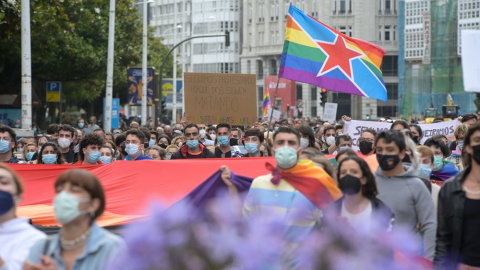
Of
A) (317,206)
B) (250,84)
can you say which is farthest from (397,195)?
(250,84)

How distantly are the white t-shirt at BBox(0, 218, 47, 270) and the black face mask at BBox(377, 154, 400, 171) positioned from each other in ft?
8.64

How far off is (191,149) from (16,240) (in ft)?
24.7

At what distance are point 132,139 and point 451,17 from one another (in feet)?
187

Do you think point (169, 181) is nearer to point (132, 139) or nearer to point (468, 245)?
point (132, 139)

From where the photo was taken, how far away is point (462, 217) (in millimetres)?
6160

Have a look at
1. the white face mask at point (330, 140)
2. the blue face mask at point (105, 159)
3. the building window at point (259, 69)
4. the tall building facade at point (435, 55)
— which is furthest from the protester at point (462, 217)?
the building window at point (259, 69)

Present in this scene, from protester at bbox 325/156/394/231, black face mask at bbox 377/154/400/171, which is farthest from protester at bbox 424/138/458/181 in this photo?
protester at bbox 325/156/394/231

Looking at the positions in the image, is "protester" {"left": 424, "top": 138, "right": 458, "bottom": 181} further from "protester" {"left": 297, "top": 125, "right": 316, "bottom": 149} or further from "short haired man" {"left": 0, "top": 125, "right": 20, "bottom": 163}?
"short haired man" {"left": 0, "top": 125, "right": 20, "bottom": 163}

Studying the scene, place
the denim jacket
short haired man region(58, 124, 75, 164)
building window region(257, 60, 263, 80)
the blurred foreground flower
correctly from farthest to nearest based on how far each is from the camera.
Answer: building window region(257, 60, 263, 80)
short haired man region(58, 124, 75, 164)
the denim jacket
the blurred foreground flower

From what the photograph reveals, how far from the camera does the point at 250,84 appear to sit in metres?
18.9

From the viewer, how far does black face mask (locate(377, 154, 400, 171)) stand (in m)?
6.85

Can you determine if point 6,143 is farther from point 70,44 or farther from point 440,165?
point 70,44

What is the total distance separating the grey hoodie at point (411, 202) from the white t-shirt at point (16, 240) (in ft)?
8.10

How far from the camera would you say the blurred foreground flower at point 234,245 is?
10.7 ft
